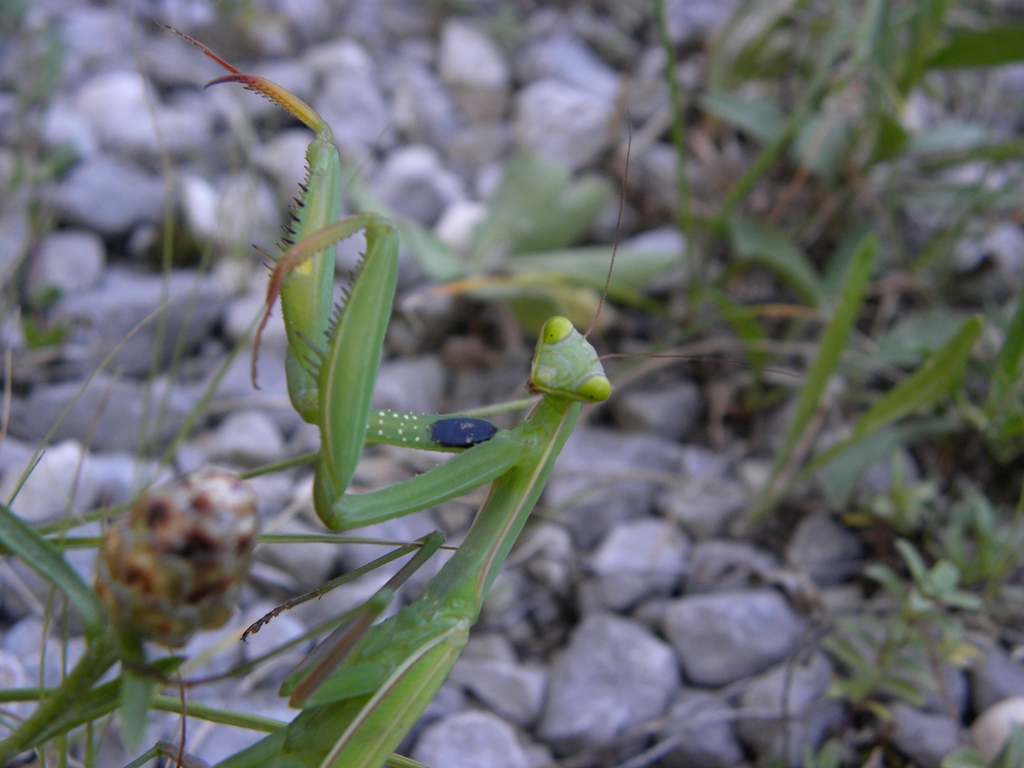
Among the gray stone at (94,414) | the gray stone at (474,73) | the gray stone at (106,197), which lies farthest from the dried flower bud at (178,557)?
the gray stone at (474,73)

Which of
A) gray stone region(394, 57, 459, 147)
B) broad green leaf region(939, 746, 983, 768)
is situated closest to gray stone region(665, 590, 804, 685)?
broad green leaf region(939, 746, 983, 768)

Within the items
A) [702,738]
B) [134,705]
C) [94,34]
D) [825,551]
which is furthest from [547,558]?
[94,34]

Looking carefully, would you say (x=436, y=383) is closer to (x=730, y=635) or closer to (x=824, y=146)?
(x=730, y=635)

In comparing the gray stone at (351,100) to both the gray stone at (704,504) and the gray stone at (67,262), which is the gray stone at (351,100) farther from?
the gray stone at (704,504)

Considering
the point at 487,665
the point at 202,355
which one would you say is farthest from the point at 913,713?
the point at 202,355

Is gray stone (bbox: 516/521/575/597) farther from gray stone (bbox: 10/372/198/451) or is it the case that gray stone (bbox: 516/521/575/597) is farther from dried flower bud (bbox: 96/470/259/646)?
dried flower bud (bbox: 96/470/259/646)

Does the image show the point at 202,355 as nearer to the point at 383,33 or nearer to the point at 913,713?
the point at 383,33
